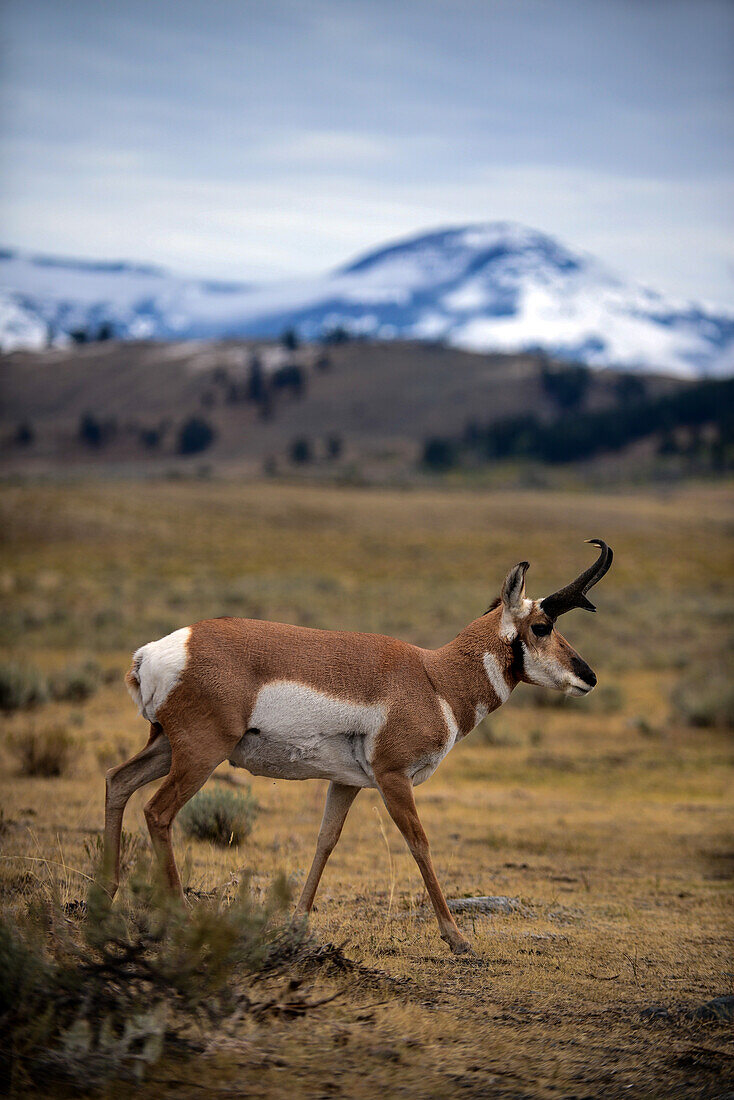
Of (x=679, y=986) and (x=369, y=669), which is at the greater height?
(x=369, y=669)

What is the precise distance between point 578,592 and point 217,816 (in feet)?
13.3

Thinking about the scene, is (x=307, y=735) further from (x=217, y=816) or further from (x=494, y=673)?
(x=217, y=816)

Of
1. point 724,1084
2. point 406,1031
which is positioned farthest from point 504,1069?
point 724,1084

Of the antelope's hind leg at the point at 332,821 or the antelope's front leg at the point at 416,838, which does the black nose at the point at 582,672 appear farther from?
the antelope's hind leg at the point at 332,821

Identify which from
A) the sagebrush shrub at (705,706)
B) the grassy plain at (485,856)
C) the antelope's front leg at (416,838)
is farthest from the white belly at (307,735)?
the sagebrush shrub at (705,706)

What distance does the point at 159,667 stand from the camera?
19.4 feet

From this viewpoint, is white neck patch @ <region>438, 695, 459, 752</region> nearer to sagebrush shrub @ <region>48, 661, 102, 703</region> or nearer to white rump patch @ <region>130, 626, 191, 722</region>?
white rump patch @ <region>130, 626, 191, 722</region>

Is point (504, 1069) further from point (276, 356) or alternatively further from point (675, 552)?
point (276, 356)

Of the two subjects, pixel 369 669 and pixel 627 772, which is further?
pixel 627 772

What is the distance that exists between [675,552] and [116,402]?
11492cm

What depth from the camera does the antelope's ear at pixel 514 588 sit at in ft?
21.3

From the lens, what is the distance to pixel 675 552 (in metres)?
48.4

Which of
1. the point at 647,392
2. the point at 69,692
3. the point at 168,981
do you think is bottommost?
the point at 69,692

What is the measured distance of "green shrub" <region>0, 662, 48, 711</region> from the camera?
51.2 ft
